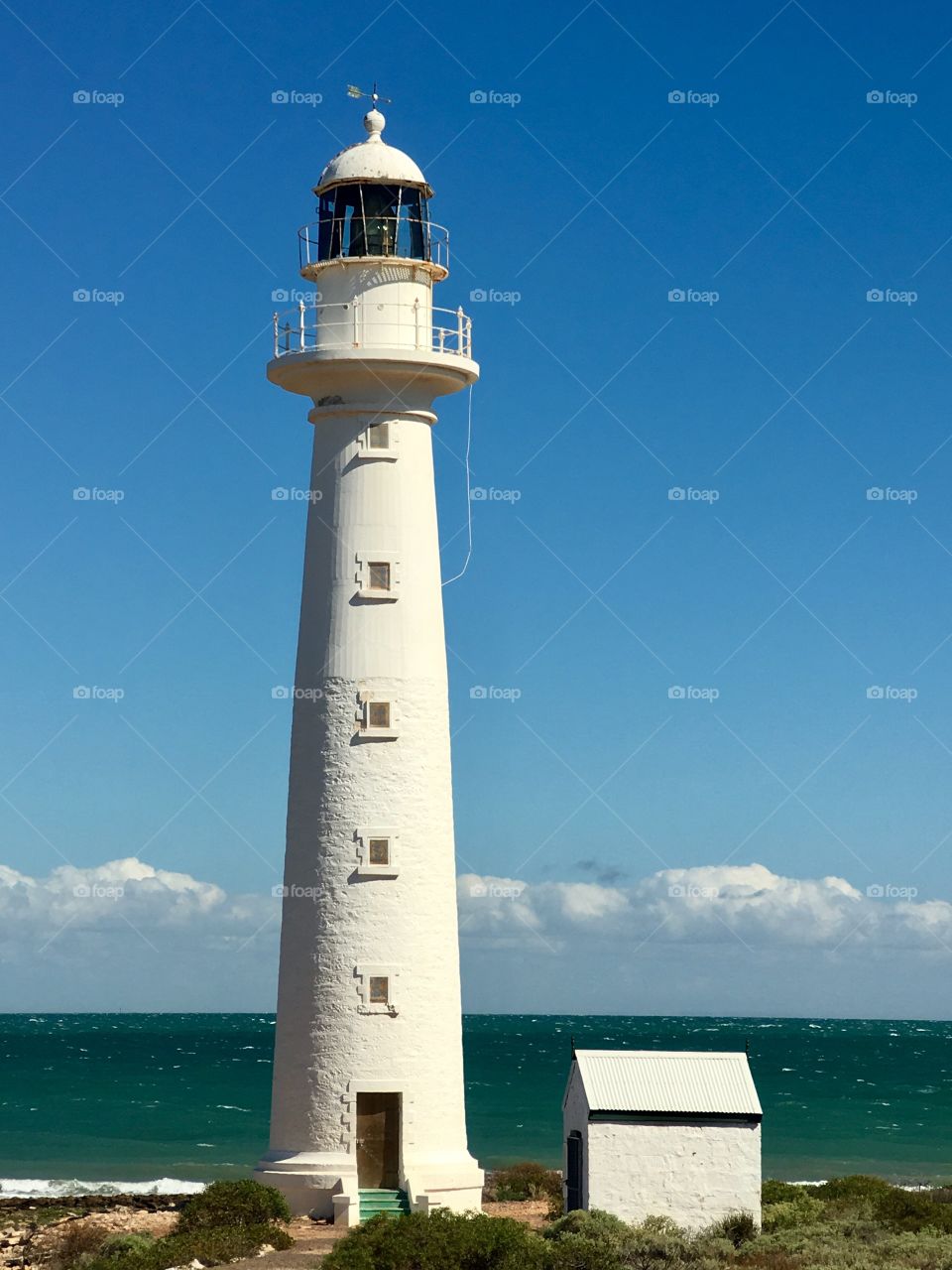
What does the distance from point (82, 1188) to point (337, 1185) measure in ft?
69.1

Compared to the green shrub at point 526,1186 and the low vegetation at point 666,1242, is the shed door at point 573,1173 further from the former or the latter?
the green shrub at point 526,1186

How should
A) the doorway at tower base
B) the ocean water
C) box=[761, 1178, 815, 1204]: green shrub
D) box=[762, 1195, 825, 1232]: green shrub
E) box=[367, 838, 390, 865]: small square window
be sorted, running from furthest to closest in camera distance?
the ocean water, box=[761, 1178, 815, 1204]: green shrub, box=[367, 838, 390, 865]: small square window, the doorway at tower base, box=[762, 1195, 825, 1232]: green shrub

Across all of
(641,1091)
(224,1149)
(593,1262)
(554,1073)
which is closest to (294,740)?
(641,1091)

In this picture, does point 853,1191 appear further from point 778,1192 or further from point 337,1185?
point 337,1185

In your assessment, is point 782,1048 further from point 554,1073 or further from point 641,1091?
point 641,1091

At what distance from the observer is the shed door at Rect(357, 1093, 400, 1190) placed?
83.4ft

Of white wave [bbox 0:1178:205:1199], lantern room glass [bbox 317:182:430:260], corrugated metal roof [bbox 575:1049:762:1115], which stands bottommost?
white wave [bbox 0:1178:205:1199]

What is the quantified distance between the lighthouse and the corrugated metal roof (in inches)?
99.9

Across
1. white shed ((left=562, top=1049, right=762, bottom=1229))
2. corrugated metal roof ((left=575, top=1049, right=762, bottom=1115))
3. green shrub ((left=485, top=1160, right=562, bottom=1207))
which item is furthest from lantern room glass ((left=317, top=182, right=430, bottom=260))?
green shrub ((left=485, top=1160, right=562, bottom=1207))

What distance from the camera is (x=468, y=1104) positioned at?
6719 centimetres

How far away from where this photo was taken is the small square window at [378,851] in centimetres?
2552

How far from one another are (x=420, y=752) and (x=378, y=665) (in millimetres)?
1274

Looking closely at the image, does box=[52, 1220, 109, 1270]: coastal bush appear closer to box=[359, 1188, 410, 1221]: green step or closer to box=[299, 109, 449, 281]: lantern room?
box=[359, 1188, 410, 1221]: green step

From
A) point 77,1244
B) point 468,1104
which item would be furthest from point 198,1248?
point 468,1104
